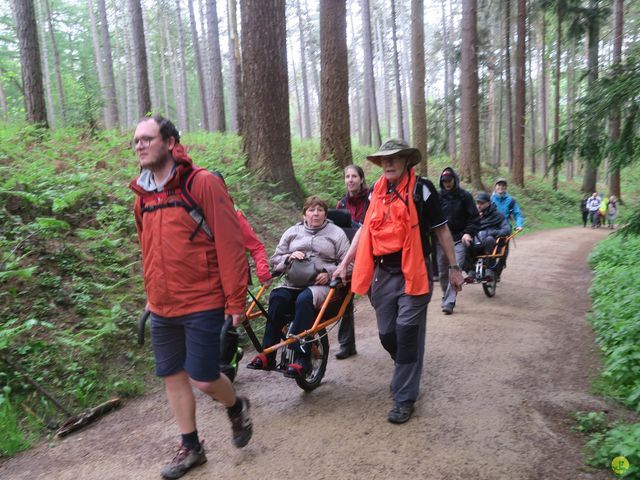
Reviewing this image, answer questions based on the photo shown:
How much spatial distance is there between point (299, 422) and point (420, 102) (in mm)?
17537

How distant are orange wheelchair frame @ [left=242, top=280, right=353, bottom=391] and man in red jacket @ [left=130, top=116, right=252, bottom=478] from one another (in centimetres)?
96

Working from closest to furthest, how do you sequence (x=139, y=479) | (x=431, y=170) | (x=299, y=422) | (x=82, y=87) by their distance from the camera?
(x=139, y=479) < (x=299, y=422) < (x=82, y=87) < (x=431, y=170)

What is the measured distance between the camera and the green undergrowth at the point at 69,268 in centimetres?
473

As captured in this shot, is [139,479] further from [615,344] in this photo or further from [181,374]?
[615,344]

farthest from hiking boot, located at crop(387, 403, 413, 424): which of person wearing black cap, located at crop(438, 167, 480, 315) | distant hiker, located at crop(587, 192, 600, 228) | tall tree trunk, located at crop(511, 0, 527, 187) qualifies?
tall tree trunk, located at crop(511, 0, 527, 187)

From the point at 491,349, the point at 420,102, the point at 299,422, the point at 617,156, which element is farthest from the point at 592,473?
the point at 420,102

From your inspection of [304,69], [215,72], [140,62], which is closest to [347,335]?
[140,62]

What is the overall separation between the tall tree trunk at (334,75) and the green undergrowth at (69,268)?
11.1ft

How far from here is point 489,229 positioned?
9125 millimetres

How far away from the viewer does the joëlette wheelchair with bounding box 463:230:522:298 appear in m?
8.45

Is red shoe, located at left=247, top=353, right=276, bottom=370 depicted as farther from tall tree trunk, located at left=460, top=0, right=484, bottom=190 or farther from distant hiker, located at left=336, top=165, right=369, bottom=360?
tall tree trunk, located at left=460, top=0, right=484, bottom=190

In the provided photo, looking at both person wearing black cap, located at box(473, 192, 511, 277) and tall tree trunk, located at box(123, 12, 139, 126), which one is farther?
tall tree trunk, located at box(123, 12, 139, 126)

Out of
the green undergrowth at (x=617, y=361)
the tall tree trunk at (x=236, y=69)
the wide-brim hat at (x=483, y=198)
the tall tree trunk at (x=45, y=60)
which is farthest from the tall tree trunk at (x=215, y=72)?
the tall tree trunk at (x=45, y=60)

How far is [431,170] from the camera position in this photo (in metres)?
26.3
